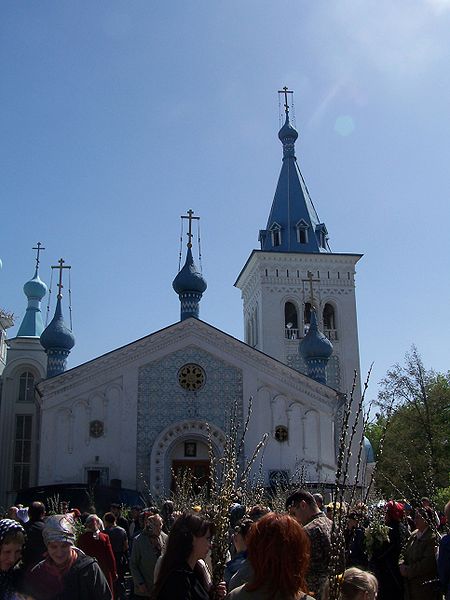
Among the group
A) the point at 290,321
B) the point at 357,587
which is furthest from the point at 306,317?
the point at 357,587

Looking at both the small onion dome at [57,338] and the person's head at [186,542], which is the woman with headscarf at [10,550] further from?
the small onion dome at [57,338]

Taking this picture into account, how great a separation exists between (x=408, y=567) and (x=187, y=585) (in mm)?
5110

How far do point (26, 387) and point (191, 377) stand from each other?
1074 centimetres

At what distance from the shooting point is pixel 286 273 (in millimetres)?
41844

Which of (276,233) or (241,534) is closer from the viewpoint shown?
(241,534)

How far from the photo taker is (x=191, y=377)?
26.9 meters

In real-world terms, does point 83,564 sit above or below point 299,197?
below

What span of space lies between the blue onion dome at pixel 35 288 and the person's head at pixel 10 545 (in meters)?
34.9

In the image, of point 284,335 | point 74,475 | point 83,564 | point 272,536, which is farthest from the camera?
point 284,335

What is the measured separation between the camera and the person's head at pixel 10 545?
17.0 feet

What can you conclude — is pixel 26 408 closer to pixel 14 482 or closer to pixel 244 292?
pixel 14 482

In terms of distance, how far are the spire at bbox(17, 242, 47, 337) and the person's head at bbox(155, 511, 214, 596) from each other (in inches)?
1322

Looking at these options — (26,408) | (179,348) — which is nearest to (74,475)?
(179,348)

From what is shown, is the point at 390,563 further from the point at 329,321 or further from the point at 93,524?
the point at 329,321
